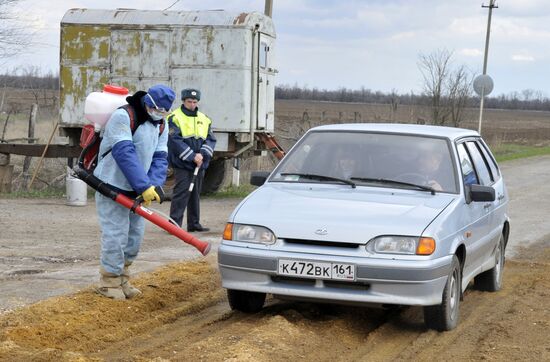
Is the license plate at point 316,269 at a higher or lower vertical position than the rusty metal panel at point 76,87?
lower

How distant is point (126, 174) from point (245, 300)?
136 centimetres

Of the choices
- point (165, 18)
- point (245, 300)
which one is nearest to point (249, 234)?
point (245, 300)

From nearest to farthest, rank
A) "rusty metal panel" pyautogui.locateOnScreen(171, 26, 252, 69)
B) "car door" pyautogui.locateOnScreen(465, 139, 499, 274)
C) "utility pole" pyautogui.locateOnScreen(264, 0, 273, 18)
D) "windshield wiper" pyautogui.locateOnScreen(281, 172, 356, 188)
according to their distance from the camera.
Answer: "windshield wiper" pyautogui.locateOnScreen(281, 172, 356, 188), "car door" pyautogui.locateOnScreen(465, 139, 499, 274), "rusty metal panel" pyautogui.locateOnScreen(171, 26, 252, 69), "utility pole" pyautogui.locateOnScreen(264, 0, 273, 18)

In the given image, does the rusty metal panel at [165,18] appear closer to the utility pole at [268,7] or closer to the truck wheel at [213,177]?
the truck wheel at [213,177]

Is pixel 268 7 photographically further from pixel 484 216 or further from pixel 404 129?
pixel 484 216

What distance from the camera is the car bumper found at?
677cm

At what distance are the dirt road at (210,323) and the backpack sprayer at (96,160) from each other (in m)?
0.65

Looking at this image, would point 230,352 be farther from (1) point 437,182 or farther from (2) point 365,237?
(1) point 437,182

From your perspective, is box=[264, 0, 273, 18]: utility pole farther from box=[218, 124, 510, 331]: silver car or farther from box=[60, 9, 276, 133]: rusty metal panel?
box=[218, 124, 510, 331]: silver car

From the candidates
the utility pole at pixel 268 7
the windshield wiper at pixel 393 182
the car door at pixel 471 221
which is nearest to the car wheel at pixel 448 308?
the car door at pixel 471 221

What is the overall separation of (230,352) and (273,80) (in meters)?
13.6

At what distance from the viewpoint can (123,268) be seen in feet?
26.1

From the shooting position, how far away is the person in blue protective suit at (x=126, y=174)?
7562 mm

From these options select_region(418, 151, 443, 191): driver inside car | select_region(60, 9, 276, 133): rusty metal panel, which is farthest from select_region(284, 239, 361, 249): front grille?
select_region(60, 9, 276, 133): rusty metal panel
